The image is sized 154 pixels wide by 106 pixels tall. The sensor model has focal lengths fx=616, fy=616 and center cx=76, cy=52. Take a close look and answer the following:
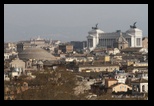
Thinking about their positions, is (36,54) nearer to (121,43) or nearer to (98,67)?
(98,67)

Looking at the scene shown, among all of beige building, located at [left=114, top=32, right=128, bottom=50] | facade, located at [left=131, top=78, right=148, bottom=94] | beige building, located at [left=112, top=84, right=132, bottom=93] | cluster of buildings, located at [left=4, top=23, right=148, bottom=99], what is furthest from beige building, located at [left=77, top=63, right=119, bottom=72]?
beige building, located at [left=114, top=32, right=128, bottom=50]

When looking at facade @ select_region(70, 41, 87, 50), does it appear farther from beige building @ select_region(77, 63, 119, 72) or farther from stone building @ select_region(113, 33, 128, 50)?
beige building @ select_region(77, 63, 119, 72)

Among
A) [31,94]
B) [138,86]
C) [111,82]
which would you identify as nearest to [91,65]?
[111,82]

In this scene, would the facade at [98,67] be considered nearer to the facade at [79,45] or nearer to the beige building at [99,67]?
the beige building at [99,67]

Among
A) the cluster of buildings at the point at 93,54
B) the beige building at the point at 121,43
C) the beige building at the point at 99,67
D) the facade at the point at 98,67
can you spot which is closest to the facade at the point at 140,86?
the cluster of buildings at the point at 93,54

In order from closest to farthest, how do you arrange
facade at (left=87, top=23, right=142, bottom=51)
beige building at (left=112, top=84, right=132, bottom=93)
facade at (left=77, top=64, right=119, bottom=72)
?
beige building at (left=112, top=84, right=132, bottom=93) → facade at (left=77, top=64, right=119, bottom=72) → facade at (left=87, top=23, right=142, bottom=51)

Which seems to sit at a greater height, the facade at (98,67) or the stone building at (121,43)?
the stone building at (121,43)

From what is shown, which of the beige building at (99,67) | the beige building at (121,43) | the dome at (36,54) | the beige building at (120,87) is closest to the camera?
the beige building at (120,87)
